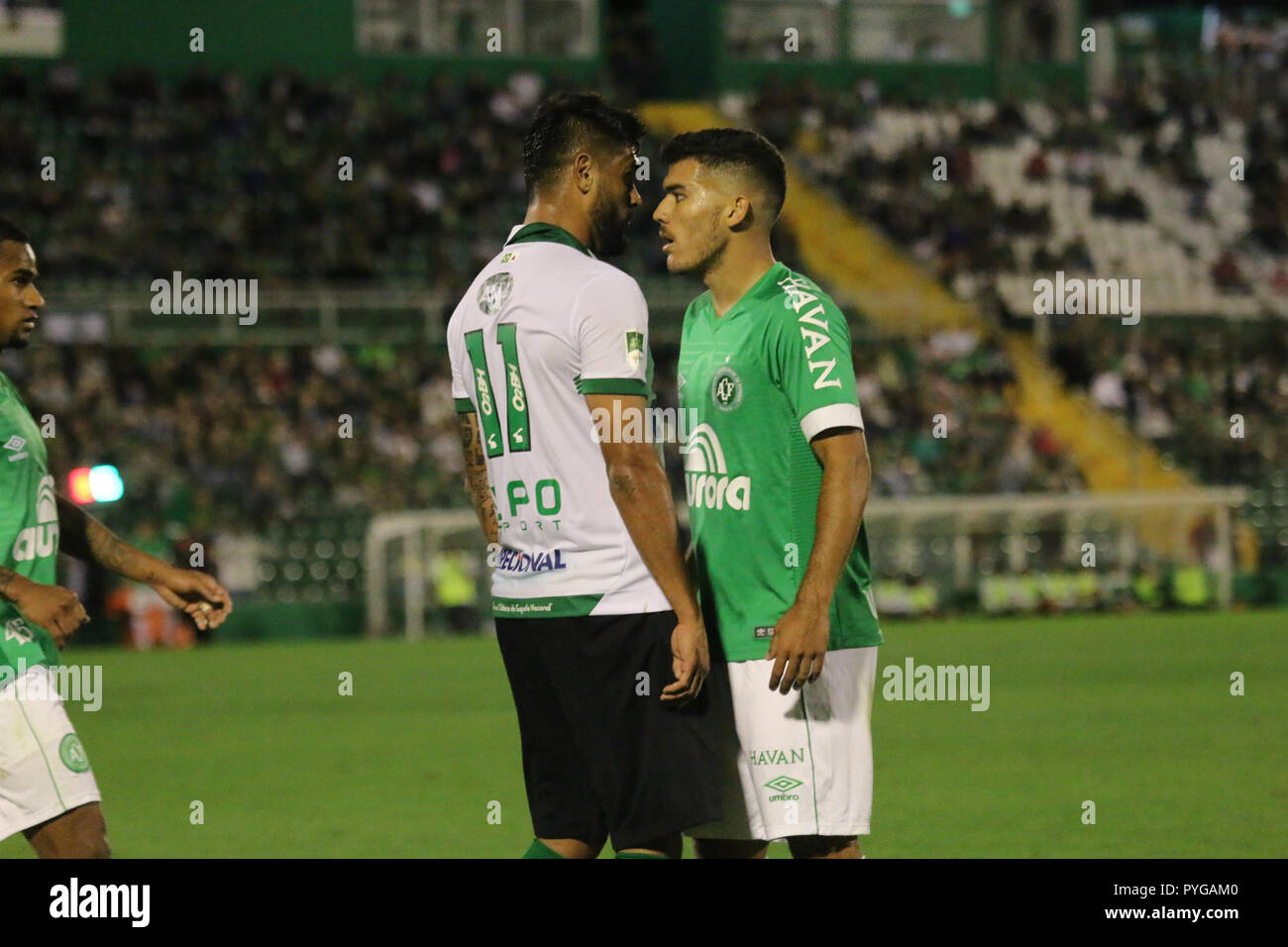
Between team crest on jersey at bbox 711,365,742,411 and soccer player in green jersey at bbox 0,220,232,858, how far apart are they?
1567 mm

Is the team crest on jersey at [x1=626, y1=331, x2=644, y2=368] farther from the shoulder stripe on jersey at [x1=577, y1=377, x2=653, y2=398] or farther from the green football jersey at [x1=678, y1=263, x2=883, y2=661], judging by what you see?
the green football jersey at [x1=678, y1=263, x2=883, y2=661]

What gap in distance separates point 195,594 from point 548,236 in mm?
1498

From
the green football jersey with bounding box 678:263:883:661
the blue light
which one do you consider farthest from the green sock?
the blue light

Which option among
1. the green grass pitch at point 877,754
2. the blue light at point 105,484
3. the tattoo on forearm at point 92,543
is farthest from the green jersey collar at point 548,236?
the green grass pitch at point 877,754

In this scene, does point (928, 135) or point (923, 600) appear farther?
point (928, 135)

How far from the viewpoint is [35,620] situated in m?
4.81

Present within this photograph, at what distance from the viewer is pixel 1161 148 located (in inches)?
1293

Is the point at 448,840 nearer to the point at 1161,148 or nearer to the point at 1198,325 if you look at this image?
the point at 1198,325

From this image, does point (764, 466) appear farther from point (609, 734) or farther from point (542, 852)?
point (542, 852)

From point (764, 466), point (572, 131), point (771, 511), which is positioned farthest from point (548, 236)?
point (771, 511)

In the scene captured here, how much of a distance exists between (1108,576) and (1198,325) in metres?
6.39

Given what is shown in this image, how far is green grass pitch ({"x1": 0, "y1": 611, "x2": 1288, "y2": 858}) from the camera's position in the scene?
312 inches

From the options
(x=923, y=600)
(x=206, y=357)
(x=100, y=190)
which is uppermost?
(x=100, y=190)
